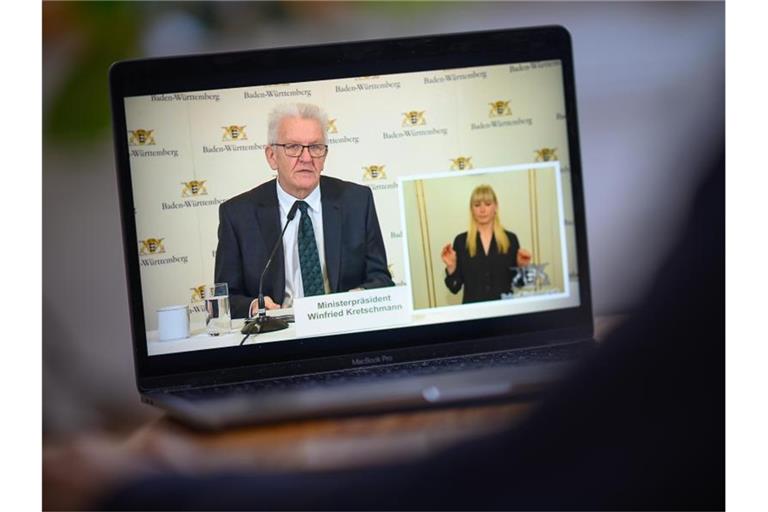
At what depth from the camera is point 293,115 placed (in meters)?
1.52

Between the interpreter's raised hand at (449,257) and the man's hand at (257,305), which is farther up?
the interpreter's raised hand at (449,257)

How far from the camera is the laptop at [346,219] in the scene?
1503 mm

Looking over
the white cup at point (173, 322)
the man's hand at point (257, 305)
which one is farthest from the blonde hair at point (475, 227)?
A: the white cup at point (173, 322)

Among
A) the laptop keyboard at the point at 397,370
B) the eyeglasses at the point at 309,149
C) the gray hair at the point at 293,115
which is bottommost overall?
the laptop keyboard at the point at 397,370

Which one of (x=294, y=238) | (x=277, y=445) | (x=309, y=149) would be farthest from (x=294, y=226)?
(x=277, y=445)

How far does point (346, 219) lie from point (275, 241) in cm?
14

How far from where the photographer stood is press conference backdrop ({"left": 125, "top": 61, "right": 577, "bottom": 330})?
1.50m

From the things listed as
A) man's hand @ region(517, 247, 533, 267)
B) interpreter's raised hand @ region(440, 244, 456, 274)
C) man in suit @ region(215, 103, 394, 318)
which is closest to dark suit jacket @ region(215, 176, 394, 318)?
man in suit @ region(215, 103, 394, 318)

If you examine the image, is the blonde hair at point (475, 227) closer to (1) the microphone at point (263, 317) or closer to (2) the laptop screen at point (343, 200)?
(2) the laptop screen at point (343, 200)

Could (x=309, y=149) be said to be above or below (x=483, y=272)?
above

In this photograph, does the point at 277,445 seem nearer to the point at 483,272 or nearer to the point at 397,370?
the point at 397,370

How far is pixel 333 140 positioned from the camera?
1.52 meters
